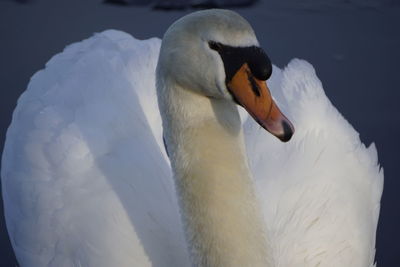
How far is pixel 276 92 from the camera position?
4.42 metres

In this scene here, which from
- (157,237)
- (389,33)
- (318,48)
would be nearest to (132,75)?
(157,237)

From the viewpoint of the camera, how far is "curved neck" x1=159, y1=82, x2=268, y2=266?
2785 millimetres

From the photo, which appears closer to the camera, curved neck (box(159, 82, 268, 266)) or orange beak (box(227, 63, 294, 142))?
orange beak (box(227, 63, 294, 142))

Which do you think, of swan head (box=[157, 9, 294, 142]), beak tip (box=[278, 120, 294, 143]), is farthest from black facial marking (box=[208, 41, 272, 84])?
beak tip (box=[278, 120, 294, 143])

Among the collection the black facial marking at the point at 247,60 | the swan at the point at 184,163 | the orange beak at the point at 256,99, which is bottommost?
the swan at the point at 184,163

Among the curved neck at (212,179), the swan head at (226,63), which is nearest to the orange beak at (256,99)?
the swan head at (226,63)

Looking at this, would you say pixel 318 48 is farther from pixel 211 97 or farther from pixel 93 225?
pixel 211 97

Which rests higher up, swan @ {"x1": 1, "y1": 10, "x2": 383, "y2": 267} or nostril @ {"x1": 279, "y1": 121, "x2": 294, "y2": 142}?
nostril @ {"x1": 279, "y1": 121, "x2": 294, "y2": 142}

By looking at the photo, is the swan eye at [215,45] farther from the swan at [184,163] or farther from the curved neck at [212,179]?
the curved neck at [212,179]

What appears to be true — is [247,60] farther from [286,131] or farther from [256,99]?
[286,131]

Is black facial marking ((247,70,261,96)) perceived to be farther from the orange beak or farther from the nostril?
the nostril

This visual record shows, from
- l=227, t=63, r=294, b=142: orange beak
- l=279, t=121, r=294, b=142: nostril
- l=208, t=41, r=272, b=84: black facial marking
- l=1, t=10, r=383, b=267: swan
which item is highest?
l=208, t=41, r=272, b=84: black facial marking

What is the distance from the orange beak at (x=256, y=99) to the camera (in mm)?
2596

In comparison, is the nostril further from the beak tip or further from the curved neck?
the curved neck
